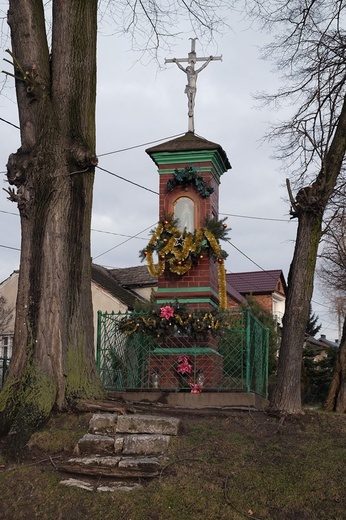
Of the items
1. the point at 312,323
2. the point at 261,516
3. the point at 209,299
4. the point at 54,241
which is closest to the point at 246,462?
the point at 261,516

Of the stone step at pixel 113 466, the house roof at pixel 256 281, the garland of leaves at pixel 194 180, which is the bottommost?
the stone step at pixel 113 466

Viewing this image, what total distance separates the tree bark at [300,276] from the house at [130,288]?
35.9 ft

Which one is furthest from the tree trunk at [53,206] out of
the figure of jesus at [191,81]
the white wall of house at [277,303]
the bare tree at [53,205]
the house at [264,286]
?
the white wall of house at [277,303]

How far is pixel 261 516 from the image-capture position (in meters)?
6.09

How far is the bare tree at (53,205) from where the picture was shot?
8102mm

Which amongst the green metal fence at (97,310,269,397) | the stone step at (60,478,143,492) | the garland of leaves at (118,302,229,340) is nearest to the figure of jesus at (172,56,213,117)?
the garland of leaves at (118,302,229,340)

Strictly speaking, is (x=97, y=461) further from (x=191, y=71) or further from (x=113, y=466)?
(x=191, y=71)

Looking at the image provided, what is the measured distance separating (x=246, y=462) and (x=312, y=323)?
4575 centimetres

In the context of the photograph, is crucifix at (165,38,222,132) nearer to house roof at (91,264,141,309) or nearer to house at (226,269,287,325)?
house roof at (91,264,141,309)

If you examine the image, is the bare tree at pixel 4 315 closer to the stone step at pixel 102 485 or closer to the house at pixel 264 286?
the house at pixel 264 286

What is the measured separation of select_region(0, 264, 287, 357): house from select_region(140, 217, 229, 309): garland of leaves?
834cm

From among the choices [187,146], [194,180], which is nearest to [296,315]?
[194,180]

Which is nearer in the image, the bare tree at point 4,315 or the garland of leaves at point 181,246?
the garland of leaves at point 181,246

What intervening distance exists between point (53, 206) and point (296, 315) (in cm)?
351
